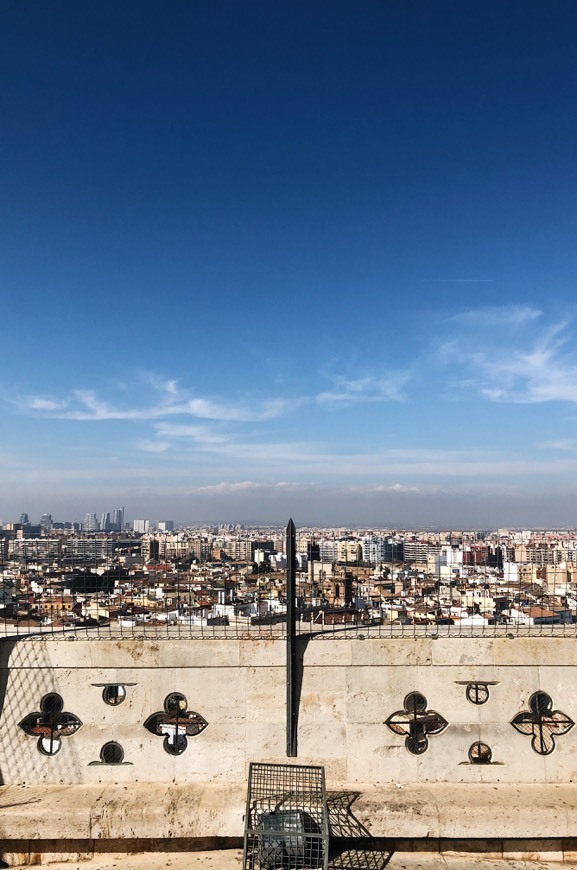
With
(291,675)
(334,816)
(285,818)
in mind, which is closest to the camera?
(285,818)

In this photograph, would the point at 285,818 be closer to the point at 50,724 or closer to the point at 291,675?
the point at 291,675

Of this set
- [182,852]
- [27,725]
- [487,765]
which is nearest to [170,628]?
[27,725]

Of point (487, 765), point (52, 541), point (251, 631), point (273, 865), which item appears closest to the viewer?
point (273, 865)

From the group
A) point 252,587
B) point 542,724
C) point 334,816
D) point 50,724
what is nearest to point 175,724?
point 50,724

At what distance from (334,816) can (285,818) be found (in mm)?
560

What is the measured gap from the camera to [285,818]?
17.9 ft

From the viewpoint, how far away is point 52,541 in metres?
8.64

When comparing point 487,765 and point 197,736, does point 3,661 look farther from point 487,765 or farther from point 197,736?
point 487,765

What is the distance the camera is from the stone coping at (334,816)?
18.4ft

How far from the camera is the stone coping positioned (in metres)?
5.61

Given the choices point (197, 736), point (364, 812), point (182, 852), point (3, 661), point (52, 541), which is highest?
point (52, 541)

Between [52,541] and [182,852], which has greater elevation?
[52,541]

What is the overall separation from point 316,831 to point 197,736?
156 cm

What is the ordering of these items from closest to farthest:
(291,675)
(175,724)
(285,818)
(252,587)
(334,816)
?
(285,818)
(334,816)
(291,675)
(175,724)
(252,587)
